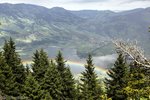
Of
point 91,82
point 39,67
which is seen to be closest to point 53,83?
point 39,67

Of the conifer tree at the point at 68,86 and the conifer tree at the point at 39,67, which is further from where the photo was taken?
the conifer tree at the point at 39,67

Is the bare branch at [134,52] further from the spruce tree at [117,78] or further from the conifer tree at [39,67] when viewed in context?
the conifer tree at [39,67]

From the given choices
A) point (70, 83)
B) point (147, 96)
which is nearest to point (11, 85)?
point (70, 83)

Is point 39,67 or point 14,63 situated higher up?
point 14,63

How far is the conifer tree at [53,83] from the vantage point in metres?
57.2

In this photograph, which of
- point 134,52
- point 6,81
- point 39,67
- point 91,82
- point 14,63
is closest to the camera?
point 134,52

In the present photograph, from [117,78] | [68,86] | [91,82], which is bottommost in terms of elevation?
[68,86]

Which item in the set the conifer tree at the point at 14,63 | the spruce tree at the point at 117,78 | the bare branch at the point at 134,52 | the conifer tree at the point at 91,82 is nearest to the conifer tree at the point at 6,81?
the conifer tree at the point at 14,63

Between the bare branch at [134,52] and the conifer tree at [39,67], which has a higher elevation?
the bare branch at [134,52]

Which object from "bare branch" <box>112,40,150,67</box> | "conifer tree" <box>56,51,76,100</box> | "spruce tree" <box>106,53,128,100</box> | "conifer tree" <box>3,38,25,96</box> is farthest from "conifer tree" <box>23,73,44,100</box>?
"bare branch" <box>112,40,150,67</box>

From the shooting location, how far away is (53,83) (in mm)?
58125

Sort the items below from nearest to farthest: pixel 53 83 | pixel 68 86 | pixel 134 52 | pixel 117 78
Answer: pixel 134 52 < pixel 117 78 < pixel 53 83 < pixel 68 86

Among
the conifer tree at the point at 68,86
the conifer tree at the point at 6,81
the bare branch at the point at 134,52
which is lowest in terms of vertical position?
the conifer tree at the point at 68,86

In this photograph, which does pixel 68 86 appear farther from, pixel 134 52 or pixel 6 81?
pixel 134 52
